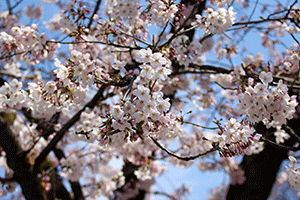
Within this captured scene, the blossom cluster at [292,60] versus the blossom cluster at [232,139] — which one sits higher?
the blossom cluster at [292,60]

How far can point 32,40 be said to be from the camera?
2408mm

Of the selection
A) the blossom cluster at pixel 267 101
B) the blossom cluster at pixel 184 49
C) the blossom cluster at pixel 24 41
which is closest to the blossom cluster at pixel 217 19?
the blossom cluster at pixel 184 49

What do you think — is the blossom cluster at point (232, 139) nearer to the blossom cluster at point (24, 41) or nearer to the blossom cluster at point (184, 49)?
the blossom cluster at point (184, 49)

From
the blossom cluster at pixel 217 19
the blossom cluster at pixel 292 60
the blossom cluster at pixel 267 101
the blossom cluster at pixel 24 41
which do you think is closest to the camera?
the blossom cluster at pixel 267 101

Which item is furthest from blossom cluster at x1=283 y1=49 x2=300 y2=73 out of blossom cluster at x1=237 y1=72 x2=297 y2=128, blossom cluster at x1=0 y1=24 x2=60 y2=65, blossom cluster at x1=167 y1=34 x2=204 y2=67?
blossom cluster at x1=0 y1=24 x2=60 y2=65

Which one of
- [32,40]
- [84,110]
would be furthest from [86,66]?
[84,110]

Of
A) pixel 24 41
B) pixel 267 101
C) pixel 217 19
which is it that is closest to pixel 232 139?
pixel 267 101

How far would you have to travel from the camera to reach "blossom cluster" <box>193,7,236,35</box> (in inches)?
82.8

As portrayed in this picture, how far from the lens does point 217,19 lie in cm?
211

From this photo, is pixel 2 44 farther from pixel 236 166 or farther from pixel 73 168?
pixel 236 166

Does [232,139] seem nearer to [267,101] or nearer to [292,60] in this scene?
[267,101]

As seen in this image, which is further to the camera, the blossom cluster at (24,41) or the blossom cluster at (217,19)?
the blossom cluster at (24,41)

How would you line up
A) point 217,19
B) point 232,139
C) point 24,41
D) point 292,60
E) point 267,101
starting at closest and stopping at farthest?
1. point 232,139
2. point 267,101
3. point 217,19
4. point 24,41
5. point 292,60

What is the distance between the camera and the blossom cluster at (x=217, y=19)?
2104 mm
